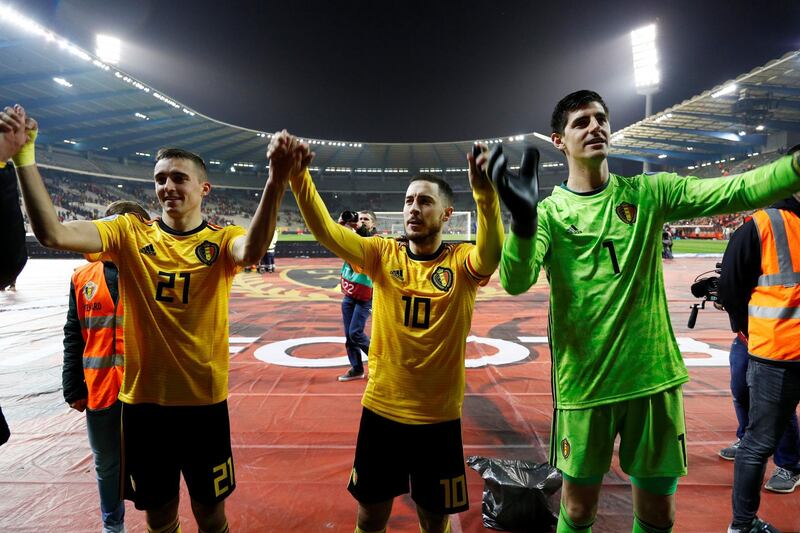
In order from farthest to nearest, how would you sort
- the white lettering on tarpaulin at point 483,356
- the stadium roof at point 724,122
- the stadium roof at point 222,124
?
the stadium roof at point 222,124, the stadium roof at point 724,122, the white lettering on tarpaulin at point 483,356

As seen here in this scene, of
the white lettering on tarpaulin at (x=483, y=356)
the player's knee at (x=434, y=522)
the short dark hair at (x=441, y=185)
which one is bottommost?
the white lettering on tarpaulin at (x=483, y=356)

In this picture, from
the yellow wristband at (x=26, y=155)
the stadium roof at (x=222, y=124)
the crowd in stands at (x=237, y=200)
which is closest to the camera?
the yellow wristband at (x=26, y=155)

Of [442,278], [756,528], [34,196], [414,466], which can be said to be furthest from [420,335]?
[756,528]

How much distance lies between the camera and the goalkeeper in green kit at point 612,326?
1.89 m

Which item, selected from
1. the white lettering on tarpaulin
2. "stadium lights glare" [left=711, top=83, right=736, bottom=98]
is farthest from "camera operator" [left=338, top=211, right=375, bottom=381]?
"stadium lights glare" [left=711, top=83, right=736, bottom=98]

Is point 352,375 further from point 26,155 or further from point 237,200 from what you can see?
point 237,200

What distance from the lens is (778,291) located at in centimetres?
240

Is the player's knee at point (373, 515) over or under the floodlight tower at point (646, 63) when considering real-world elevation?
under

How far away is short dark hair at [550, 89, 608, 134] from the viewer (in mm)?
2062

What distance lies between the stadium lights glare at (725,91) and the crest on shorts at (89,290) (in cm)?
3188

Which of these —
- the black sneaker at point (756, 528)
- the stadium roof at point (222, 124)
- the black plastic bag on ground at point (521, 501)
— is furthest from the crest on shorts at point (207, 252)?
the stadium roof at point (222, 124)

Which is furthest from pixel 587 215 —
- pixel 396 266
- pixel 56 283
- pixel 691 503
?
pixel 56 283

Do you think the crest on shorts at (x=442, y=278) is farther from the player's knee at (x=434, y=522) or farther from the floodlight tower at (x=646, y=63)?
the floodlight tower at (x=646, y=63)

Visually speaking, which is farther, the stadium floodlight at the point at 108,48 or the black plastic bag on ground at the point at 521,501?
the stadium floodlight at the point at 108,48
